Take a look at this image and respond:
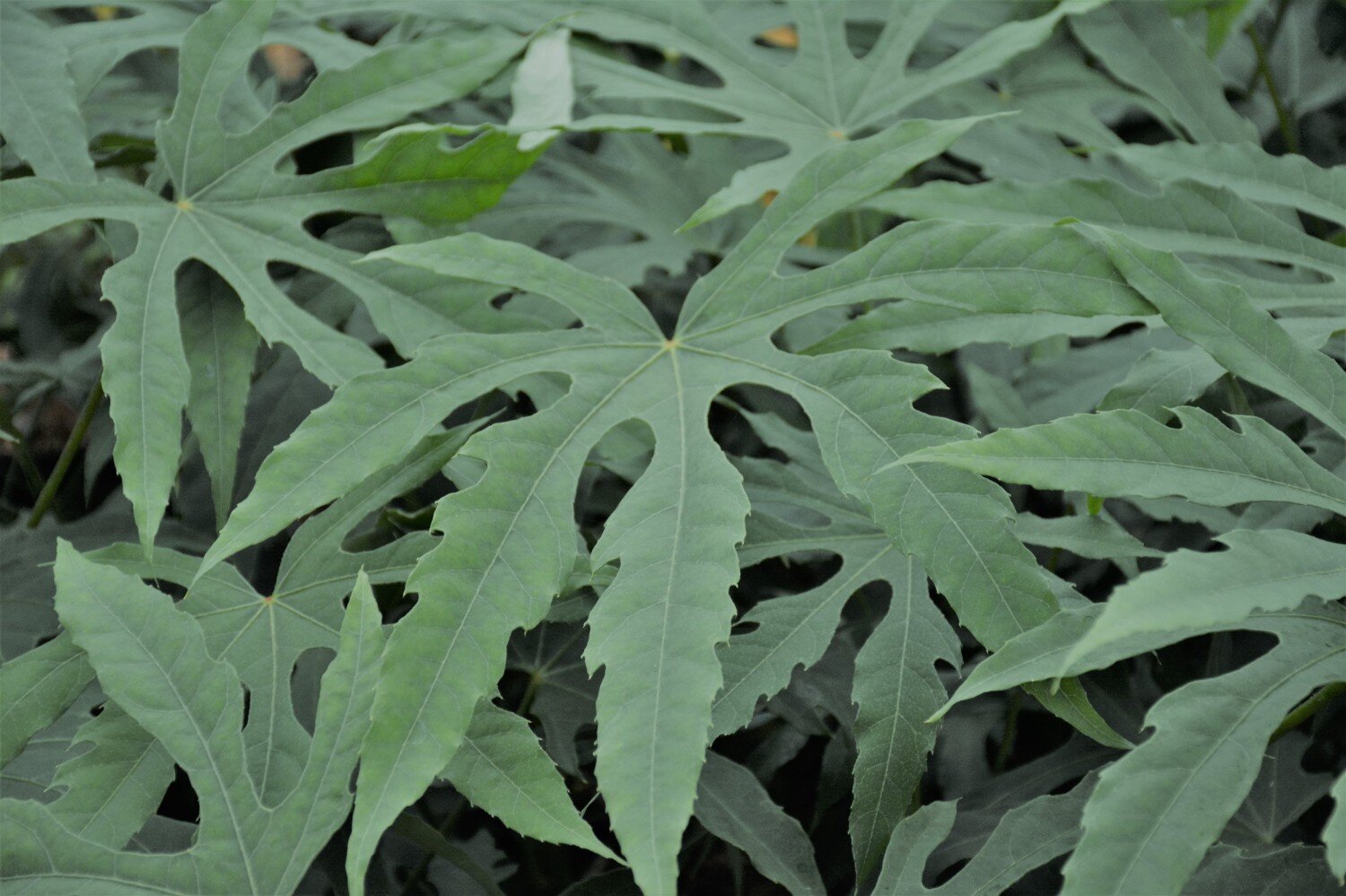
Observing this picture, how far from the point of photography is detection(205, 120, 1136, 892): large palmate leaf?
57 centimetres

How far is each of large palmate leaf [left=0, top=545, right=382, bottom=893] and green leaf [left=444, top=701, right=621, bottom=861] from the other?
66 mm

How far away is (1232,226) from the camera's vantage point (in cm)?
83

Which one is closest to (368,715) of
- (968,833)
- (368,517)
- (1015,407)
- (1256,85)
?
(368,517)

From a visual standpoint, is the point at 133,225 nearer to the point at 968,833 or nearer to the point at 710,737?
the point at 710,737

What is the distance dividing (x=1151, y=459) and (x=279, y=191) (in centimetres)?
70

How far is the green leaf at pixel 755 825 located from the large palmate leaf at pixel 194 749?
0.24 meters

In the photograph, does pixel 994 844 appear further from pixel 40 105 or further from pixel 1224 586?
pixel 40 105

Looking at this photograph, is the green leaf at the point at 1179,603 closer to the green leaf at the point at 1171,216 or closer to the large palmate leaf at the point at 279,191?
the green leaf at the point at 1171,216

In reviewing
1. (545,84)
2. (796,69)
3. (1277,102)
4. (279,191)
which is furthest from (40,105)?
(1277,102)

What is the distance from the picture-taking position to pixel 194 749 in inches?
25.4

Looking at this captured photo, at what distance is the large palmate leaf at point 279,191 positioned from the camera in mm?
822

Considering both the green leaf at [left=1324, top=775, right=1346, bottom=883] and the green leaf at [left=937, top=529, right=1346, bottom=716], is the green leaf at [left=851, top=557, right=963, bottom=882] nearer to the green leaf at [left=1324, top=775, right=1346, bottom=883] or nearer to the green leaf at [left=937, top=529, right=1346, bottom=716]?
the green leaf at [left=937, top=529, right=1346, bottom=716]

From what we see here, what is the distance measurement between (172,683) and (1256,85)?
1.29 meters

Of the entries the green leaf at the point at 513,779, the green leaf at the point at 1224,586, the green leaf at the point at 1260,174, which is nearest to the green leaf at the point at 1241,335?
the green leaf at the point at 1224,586
